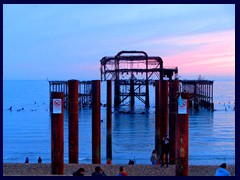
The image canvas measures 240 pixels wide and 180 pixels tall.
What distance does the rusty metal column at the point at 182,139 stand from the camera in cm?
1076

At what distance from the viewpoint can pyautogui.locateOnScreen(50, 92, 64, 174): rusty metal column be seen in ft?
37.3

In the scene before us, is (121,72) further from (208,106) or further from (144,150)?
(144,150)

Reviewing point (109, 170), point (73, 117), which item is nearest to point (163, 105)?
point (73, 117)

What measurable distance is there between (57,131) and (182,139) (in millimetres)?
3109

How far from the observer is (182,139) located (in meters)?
10.9

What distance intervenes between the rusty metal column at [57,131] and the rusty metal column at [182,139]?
9.53 ft

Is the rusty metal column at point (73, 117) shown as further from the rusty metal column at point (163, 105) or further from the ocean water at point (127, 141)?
the ocean water at point (127, 141)

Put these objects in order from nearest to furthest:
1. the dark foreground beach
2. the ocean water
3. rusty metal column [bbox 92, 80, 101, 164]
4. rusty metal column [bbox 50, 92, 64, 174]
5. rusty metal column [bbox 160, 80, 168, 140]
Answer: rusty metal column [bbox 50, 92, 64, 174], the dark foreground beach, rusty metal column [bbox 92, 80, 101, 164], rusty metal column [bbox 160, 80, 168, 140], the ocean water

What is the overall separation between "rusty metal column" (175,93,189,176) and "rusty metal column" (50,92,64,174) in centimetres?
290

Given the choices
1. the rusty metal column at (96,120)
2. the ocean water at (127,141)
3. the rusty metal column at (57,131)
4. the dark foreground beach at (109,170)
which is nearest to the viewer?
the rusty metal column at (57,131)

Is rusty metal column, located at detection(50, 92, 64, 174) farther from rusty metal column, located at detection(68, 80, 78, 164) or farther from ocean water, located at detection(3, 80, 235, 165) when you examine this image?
ocean water, located at detection(3, 80, 235, 165)

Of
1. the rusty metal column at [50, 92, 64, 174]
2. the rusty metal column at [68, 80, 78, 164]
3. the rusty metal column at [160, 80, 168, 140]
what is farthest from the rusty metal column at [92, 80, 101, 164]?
the rusty metal column at [50, 92, 64, 174]

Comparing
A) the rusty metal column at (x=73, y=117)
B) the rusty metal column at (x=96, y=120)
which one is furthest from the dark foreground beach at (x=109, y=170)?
the rusty metal column at (x=96, y=120)

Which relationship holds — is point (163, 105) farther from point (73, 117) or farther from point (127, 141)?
point (127, 141)
